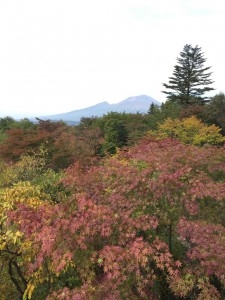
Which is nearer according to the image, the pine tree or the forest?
the forest

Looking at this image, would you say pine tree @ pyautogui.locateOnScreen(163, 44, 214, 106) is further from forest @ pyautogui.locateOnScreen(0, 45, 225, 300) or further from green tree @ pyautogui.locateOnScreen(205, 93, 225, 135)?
forest @ pyautogui.locateOnScreen(0, 45, 225, 300)

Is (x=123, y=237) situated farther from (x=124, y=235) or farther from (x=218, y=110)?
(x=218, y=110)

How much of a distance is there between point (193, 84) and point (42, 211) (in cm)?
3567

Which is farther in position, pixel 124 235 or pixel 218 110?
pixel 218 110

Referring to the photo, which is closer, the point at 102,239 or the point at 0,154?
the point at 102,239

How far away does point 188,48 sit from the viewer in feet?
127

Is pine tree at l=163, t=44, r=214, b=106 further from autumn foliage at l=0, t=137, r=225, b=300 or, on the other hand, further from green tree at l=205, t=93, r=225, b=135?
autumn foliage at l=0, t=137, r=225, b=300

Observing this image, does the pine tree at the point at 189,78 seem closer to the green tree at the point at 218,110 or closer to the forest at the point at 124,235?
the green tree at the point at 218,110

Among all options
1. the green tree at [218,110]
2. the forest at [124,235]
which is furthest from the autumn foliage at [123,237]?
the green tree at [218,110]

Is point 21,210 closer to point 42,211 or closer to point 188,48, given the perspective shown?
point 42,211

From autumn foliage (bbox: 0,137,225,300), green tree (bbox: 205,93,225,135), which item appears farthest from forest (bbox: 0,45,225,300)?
green tree (bbox: 205,93,225,135)

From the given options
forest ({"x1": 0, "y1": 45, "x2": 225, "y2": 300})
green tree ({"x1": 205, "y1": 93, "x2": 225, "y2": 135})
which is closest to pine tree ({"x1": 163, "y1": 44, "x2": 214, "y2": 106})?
green tree ({"x1": 205, "y1": 93, "x2": 225, "y2": 135})

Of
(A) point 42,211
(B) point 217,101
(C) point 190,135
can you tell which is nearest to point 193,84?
(B) point 217,101

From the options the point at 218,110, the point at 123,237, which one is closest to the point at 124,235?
the point at 123,237
